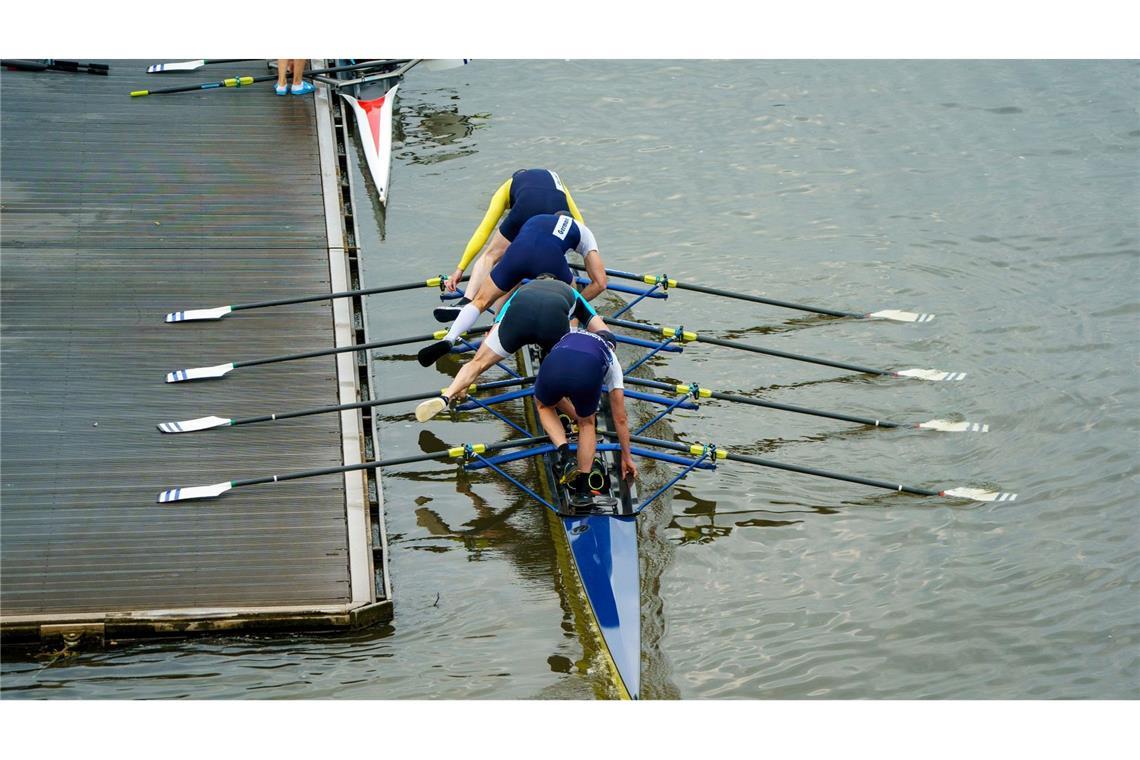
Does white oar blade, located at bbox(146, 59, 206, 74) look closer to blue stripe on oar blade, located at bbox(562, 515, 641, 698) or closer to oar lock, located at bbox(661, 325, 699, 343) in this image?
oar lock, located at bbox(661, 325, 699, 343)

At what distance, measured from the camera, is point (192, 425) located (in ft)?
34.0

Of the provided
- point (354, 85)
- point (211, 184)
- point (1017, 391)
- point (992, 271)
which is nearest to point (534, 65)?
point (354, 85)

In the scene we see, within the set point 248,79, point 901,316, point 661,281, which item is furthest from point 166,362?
point 901,316

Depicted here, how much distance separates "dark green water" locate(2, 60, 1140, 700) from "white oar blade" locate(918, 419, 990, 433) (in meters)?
0.08

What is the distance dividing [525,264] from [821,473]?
3.07 meters

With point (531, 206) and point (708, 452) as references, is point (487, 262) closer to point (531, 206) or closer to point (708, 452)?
point (531, 206)

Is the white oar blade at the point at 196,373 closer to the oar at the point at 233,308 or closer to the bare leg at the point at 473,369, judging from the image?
the oar at the point at 233,308

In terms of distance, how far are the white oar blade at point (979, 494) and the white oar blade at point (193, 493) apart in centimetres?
599

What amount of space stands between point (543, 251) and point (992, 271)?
5.84 metres

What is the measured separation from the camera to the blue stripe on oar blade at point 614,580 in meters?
8.62

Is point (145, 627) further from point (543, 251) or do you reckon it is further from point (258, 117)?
point (258, 117)

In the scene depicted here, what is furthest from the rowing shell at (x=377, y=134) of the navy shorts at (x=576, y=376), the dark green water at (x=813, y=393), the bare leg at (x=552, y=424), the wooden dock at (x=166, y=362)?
the navy shorts at (x=576, y=376)

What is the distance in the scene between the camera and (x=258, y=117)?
1464 centimetres

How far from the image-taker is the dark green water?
350 inches
